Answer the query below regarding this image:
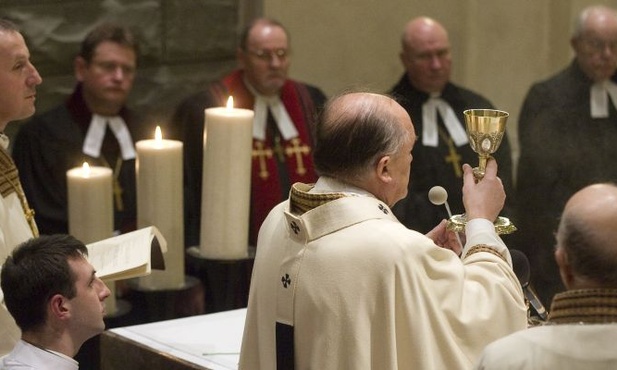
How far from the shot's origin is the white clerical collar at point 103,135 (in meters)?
6.09

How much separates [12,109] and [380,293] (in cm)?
146

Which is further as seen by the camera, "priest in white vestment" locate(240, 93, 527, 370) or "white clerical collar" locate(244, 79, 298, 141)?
"white clerical collar" locate(244, 79, 298, 141)

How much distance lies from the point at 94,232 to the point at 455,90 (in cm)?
263

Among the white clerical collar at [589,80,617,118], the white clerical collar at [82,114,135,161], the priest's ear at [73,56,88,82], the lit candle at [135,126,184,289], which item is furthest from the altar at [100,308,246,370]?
the white clerical collar at [589,80,617,118]

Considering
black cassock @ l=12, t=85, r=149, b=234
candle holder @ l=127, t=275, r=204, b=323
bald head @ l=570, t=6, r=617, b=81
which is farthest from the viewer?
bald head @ l=570, t=6, r=617, b=81

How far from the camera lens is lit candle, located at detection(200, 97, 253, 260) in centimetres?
461

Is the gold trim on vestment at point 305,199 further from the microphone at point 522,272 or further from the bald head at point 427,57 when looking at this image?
the bald head at point 427,57

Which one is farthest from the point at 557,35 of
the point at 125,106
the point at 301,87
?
the point at 125,106

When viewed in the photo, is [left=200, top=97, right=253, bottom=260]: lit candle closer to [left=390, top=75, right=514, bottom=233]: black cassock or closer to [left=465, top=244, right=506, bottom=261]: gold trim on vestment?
[left=465, top=244, right=506, bottom=261]: gold trim on vestment

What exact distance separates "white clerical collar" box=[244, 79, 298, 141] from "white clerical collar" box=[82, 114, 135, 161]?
1.95ft

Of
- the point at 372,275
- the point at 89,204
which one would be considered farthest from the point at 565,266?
the point at 89,204

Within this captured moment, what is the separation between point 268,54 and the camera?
6.36 meters

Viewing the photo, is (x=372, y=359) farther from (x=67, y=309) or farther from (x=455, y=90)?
(x=455, y=90)

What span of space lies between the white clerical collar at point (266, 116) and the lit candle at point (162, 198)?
1.67m
